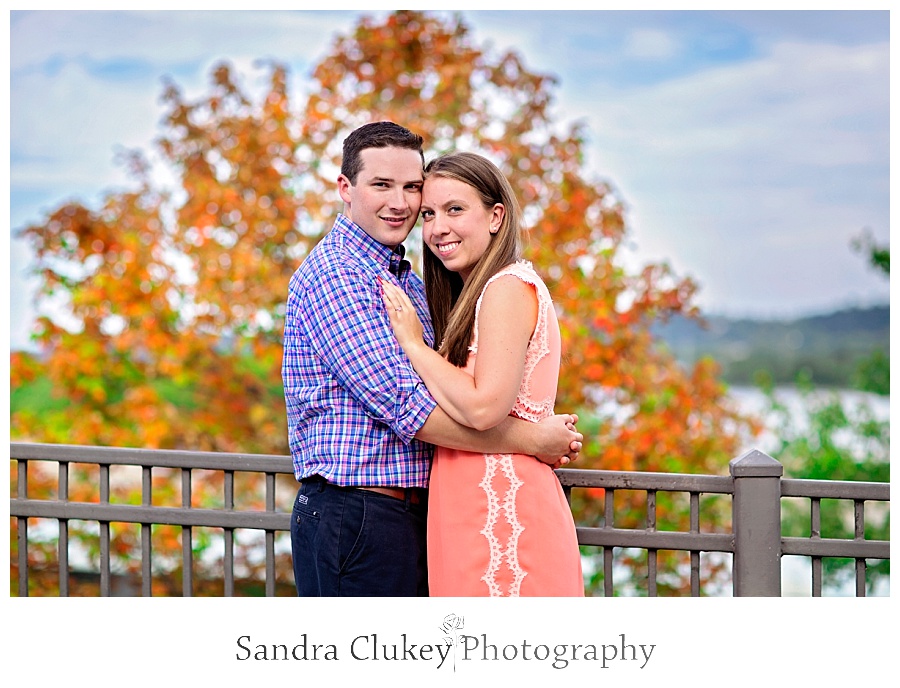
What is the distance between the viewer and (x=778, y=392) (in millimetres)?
6016

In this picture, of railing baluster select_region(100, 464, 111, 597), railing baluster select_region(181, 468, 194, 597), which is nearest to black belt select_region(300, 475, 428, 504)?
railing baluster select_region(181, 468, 194, 597)

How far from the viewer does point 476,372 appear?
2078mm

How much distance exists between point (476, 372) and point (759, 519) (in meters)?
1.00

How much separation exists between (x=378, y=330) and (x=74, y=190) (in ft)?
11.8

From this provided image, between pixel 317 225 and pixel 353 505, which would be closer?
pixel 353 505

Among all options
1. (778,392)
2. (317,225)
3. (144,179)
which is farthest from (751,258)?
(144,179)

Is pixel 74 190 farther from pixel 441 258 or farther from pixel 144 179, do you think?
pixel 441 258

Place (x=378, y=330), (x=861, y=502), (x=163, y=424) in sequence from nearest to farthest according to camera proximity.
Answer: (x=378, y=330)
(x=861, y=502)
(x=163, y=424)

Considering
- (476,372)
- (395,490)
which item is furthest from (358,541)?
(476,372)

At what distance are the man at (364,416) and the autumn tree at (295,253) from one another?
2.44 meters

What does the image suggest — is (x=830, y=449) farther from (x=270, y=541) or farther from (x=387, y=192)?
(x=387, y=192)

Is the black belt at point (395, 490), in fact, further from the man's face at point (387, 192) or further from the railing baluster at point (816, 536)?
the railing baluster at point (816, 536)
